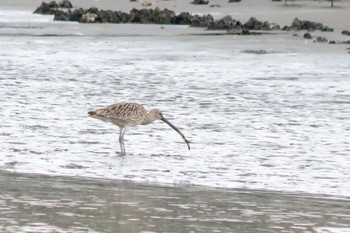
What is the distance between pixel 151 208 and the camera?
892cm

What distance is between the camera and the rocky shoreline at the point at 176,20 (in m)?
25.8

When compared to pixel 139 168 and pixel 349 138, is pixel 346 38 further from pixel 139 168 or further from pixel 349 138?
pixel 139 168

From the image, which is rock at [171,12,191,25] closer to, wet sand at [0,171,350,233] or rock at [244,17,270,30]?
rock at [244,17,270,30]

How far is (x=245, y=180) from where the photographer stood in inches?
407

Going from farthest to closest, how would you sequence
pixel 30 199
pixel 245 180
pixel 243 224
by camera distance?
pixel 245 180, pixel 30 199, pixel 243 224

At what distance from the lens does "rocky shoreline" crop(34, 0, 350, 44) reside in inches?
1016

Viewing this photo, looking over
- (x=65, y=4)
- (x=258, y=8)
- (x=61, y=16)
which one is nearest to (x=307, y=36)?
(x=258, y=8)

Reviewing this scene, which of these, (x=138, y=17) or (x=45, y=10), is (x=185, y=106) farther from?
(x=45, y=10)

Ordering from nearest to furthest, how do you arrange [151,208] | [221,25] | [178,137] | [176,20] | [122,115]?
[151,208] < [122,115] < [178,137] < [221,25] < [176,20]

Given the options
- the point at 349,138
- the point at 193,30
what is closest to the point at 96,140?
the point at 349,138

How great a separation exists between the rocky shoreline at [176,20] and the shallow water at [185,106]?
1.10 meters

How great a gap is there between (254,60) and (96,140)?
8466mm

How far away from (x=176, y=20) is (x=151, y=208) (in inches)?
774

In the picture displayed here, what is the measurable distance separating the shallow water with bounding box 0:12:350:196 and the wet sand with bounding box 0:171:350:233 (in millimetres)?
437
